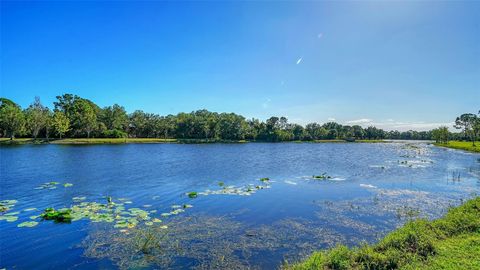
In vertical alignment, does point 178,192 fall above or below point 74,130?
below

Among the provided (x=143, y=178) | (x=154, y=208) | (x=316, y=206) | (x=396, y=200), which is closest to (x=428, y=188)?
(x=396, y=200)

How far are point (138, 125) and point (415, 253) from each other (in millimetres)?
137110

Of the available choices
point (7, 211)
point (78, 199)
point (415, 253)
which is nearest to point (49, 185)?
point (78, 199)

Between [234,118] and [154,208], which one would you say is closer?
[154,208]

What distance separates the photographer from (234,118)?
454 feet

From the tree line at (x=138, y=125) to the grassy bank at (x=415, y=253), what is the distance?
109620mm

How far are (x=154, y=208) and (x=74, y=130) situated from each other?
10735 cm

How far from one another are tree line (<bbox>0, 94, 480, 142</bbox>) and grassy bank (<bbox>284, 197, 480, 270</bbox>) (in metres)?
110

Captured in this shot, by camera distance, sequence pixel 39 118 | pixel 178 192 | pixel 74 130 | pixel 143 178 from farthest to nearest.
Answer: pixel 74 130, pixel 39 118, pixel 143 178, pixel 178 192

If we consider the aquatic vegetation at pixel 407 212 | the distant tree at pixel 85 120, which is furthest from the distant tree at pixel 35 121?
the aquatic vegetation at pixel 407 212

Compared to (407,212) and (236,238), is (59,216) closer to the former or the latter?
(236,238)

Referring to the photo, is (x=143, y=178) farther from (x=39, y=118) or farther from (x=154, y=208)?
(x=39, y=118)

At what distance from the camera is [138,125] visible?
13400 cm

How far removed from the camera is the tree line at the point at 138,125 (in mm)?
97062
